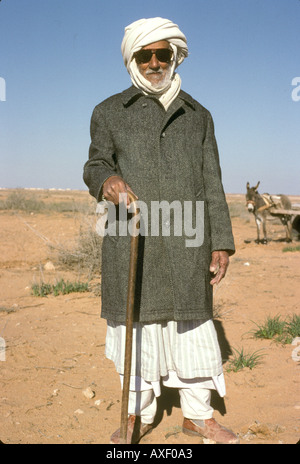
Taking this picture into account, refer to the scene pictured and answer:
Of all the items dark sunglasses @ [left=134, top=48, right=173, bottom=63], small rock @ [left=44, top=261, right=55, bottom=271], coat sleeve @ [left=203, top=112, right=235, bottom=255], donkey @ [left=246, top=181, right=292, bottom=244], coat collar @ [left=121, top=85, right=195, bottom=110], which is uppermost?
dark sunglasses @ [left=134, top=48, right=173, bottom=63]

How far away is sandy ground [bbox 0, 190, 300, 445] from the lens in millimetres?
2596

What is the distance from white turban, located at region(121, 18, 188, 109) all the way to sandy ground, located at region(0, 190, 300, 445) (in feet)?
6.27

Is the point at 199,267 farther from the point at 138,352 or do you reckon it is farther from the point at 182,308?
the point at 138,352

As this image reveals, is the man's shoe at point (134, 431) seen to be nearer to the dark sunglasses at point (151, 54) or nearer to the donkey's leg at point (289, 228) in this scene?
the dark sunglasses at point (151, 54)

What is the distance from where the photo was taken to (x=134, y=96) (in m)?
2.37

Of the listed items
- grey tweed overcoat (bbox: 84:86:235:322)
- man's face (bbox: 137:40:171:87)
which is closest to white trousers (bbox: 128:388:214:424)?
grey tweed overcoat (bbox: 84:86:235:322)

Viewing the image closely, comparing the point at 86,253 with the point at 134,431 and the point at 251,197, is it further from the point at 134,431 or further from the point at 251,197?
the point at 251,197

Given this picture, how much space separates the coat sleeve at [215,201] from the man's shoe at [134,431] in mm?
1090

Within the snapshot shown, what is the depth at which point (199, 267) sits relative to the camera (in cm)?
232

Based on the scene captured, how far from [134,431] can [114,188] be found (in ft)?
4.63

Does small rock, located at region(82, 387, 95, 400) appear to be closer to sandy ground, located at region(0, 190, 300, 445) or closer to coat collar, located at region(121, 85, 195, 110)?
sandy ground, located at region(0, 190, 300, 445)

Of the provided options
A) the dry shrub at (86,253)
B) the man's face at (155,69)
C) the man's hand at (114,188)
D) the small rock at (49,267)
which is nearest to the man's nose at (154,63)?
the man's face at (155,69)

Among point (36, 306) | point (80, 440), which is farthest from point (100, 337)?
point (80, 440)

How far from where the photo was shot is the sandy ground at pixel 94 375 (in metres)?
2.60
